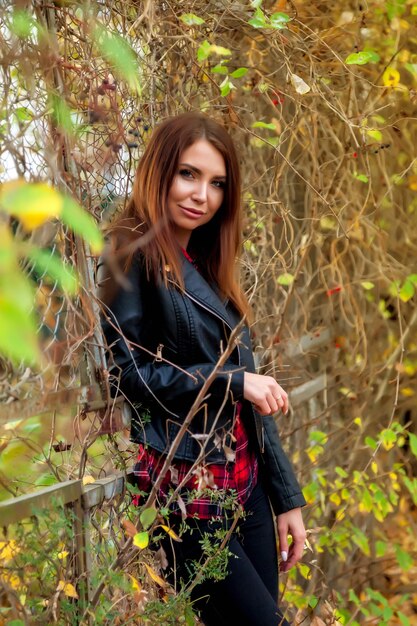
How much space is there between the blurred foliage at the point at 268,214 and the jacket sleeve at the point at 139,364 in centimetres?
5

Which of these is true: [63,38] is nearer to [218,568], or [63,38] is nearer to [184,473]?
[184,473]

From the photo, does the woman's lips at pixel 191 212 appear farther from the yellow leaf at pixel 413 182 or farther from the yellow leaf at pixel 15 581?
the yellow leaf at pixel 413 182

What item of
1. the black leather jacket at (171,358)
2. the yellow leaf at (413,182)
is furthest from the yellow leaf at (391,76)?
the black leather jacket at (171,358)

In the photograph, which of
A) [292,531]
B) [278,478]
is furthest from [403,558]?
[278,478]

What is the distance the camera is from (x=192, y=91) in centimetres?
298

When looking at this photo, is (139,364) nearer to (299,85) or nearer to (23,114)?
(23,114)

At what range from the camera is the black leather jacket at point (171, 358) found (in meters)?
1.97

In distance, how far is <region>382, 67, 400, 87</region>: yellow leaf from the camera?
361cm

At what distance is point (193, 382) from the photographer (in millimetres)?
1969

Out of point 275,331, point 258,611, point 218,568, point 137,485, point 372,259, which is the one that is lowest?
point 258,611

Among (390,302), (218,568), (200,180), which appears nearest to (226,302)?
(200,180)

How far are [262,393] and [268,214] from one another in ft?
4.88

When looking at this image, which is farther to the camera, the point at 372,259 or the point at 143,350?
the point at 372,259

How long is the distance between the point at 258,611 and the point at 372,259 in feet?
8.86
